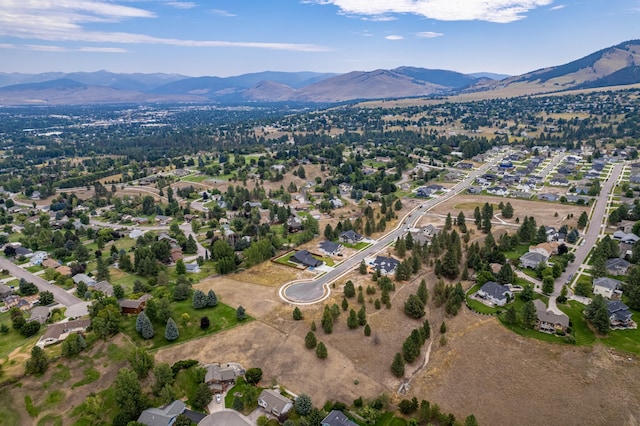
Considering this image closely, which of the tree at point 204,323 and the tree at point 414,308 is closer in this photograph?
the tree at point 204,323

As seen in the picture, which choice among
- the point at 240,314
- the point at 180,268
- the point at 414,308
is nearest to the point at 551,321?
the point at 414,308

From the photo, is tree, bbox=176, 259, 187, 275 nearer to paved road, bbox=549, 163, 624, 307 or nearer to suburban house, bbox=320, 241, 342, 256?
suburban house, bbox=320, 241, 342, 256

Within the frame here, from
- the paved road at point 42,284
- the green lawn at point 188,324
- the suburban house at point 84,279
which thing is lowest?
the paved road at point 42,284

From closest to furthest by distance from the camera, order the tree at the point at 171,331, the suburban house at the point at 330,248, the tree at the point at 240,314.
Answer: the tree at the point at 171,331 → the tree at the point at 240,314 → the suburban house at the point at 330,248

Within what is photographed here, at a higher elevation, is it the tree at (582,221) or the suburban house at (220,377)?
the tree at (582,221)

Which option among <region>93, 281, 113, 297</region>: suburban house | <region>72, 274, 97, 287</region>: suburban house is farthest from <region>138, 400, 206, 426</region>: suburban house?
<region>72, 274, 97, 287</region>: suburban house

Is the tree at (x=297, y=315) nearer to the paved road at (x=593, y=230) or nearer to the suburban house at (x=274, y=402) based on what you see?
the suburban house at (x=274, y=402)

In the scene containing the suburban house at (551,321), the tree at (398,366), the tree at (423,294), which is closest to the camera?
the tree at (398,366)

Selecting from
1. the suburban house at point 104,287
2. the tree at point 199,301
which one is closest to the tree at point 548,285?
the tree at point 199,301
